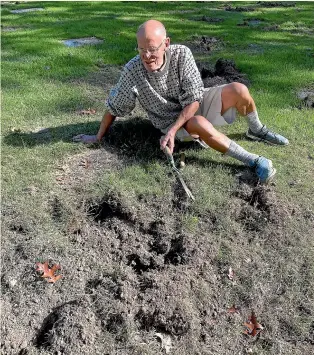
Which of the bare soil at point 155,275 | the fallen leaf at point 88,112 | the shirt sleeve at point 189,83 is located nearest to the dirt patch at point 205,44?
the fallen leaf at point 88,112

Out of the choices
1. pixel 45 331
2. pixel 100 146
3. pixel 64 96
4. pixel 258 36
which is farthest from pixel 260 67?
pixel 45 331

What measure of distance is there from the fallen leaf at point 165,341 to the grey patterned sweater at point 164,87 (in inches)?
74.1

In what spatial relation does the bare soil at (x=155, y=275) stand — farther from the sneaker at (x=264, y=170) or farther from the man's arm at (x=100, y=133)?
the man's arm at (x=100, y=133)

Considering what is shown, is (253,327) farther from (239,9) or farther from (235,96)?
(239,9)

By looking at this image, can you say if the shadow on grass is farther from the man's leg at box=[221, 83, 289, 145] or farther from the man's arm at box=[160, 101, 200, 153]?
the man's arm at box=[160, 101, 200, 153]

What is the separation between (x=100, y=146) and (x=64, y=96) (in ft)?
4.83

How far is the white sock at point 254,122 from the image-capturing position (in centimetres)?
421

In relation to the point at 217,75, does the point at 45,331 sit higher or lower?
lower

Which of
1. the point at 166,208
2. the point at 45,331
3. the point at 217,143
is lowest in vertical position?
the point at 45,331

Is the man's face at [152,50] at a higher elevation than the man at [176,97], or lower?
higher

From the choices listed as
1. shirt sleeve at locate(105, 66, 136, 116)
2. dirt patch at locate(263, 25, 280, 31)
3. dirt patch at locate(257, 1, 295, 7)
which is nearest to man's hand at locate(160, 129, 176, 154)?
shirt sleeve at locate(105, 66, 136, 116)

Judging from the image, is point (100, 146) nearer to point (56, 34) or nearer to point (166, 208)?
point (166, 208)

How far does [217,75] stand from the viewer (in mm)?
5699

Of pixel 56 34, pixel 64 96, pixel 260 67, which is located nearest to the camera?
pixel 64 96
